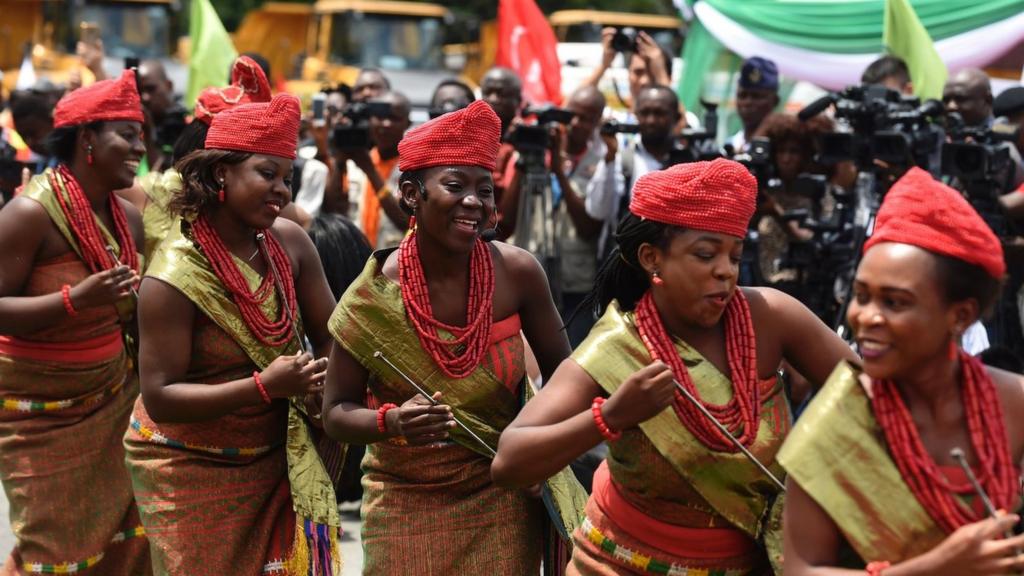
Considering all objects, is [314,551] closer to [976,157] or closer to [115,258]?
[115,258]

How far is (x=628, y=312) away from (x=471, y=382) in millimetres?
695

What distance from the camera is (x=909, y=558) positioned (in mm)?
2824

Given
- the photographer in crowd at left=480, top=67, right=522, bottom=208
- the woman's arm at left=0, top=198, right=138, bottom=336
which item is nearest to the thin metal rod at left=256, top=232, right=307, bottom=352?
the woman's arm at left=0, top=198, right=138, bottom=336

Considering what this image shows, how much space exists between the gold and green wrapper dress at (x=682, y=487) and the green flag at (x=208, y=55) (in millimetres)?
7341

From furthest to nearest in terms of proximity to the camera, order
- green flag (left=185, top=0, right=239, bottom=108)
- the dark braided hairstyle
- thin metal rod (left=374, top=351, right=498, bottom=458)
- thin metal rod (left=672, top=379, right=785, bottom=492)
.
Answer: green flag (left=185, top=0, right=239, bottom=108)
thin metal rod (left=374, top=351, right=498, bottom=458)
the dark braided hairstyle
thin metal rod (left=672, top=379, right=785, bottom=492)

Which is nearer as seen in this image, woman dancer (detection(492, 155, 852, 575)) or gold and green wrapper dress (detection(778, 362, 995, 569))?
gold and green wrapper dress (detection(778, 362, 995, 569))

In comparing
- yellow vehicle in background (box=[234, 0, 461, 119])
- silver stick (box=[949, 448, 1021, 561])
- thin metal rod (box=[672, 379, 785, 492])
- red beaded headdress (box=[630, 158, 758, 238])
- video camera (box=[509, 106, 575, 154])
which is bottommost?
yellow vehicle in background (box=[234, 0, 461, 119])

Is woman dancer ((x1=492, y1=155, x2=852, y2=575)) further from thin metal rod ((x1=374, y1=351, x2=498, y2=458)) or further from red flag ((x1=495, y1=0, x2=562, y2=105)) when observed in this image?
red flag ((x1=495, y1=0, x2=562, y2=105))

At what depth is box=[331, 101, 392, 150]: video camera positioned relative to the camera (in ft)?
25.0

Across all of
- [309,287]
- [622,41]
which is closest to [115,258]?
[309,287]

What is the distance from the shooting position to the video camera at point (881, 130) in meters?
6.79

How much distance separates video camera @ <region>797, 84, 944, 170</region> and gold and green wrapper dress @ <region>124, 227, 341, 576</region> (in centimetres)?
316

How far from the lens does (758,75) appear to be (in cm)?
883

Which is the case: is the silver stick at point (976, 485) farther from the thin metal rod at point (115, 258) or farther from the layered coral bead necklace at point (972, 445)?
the thin metal rod at point (115, 258)
